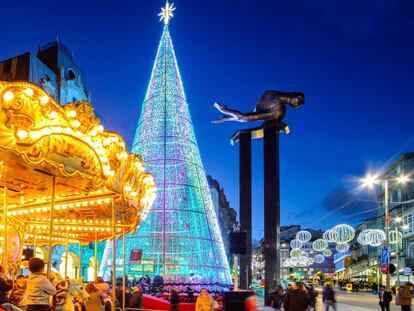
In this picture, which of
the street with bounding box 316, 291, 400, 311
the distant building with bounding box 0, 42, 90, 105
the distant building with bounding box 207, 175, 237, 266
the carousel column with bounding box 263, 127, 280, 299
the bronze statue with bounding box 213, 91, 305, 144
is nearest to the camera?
the street with bounding box 316, 291, 400, 311

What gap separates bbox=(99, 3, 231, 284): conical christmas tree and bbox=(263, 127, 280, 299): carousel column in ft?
9.56

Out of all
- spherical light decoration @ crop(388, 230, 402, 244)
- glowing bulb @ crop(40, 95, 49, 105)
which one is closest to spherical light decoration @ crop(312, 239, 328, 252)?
spherical light decoration @ crop(388, 230, 402, 244)

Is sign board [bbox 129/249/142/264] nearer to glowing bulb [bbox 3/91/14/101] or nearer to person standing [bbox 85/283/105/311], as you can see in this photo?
person standing [bbox 85/283/105/311]

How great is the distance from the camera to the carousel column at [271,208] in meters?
31.8

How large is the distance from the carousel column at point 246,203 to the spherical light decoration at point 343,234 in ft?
19.8

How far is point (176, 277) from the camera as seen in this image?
28438mm

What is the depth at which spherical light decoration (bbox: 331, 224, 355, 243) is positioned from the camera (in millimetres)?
29109

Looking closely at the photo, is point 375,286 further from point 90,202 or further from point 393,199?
point 90,202

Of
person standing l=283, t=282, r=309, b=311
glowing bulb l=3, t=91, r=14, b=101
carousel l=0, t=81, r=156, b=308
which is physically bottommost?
person standing l=283, t=282, r=309, b=311

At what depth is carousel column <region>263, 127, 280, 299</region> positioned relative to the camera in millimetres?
31797

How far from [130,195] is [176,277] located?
16.3 metres

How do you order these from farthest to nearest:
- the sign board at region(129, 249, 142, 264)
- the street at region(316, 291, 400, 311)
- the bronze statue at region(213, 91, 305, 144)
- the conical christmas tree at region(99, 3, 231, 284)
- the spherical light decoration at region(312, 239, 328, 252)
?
the spherical light decoration at region(312, 239, 328, 252)
the bronze statue at region(213, 91, 305, 144)
the conical christmas tree at region(99, 3, 231, 284)
the sign board at region(129, 249, 142, 264)
the street at region(316, 291, 400, 311)

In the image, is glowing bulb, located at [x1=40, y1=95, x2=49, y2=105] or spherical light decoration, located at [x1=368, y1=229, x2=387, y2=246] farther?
spherical light decoration, located at [x1=368, y1=229, x2=387, y2=246]

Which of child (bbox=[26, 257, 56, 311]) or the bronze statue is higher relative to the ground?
the bronze statue
